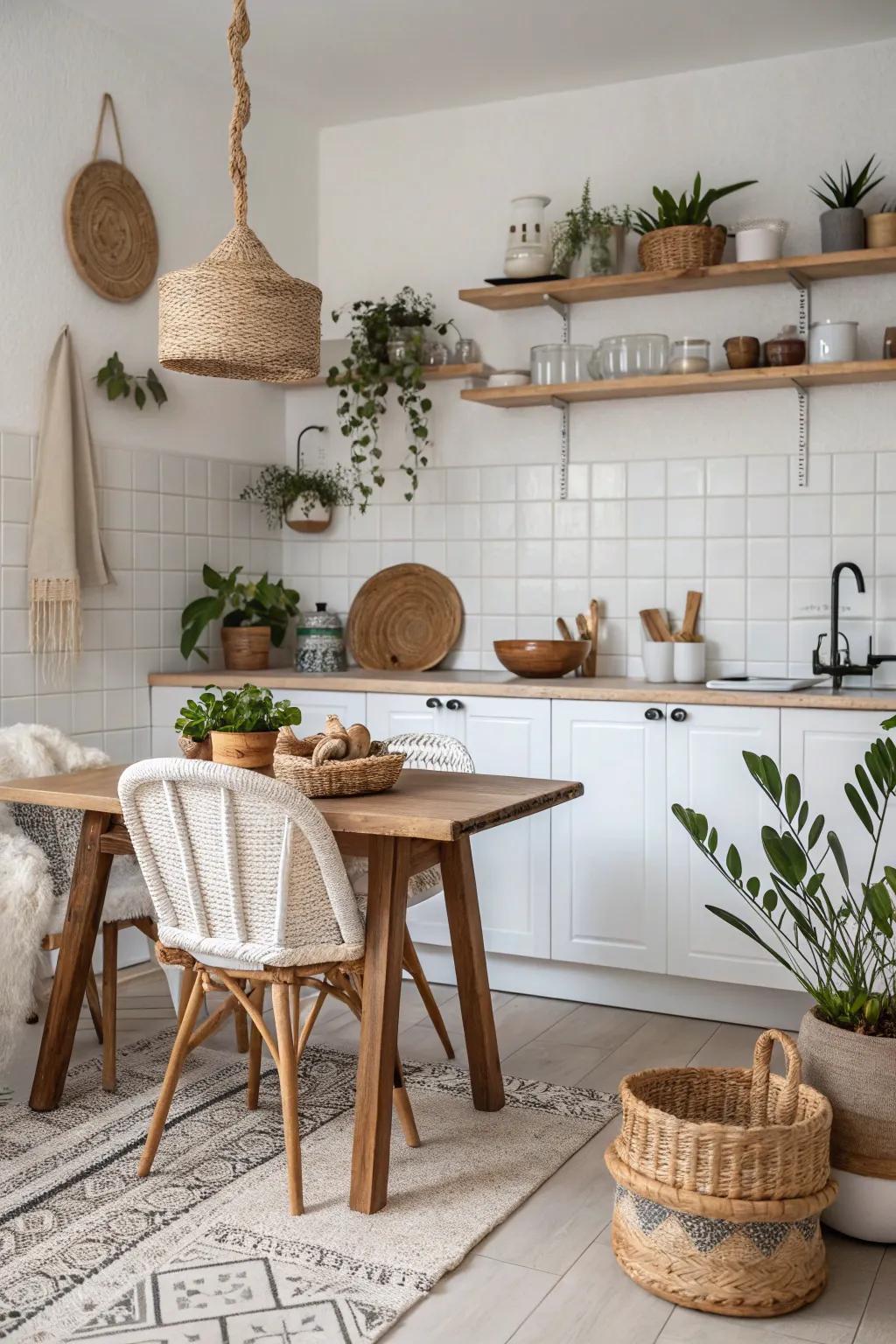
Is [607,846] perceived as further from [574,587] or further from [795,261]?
[795,261]

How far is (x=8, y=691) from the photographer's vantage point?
145 inches

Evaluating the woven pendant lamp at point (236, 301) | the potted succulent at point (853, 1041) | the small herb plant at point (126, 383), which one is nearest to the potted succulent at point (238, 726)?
the woven pendant lamp at point (236, 301)

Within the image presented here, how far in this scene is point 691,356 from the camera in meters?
3.86

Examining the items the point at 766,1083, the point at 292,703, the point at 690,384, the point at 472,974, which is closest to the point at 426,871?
the point at 472,974

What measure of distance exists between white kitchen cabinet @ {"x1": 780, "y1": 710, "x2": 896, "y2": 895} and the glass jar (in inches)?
45.2

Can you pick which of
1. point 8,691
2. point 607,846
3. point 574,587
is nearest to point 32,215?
point 8,691

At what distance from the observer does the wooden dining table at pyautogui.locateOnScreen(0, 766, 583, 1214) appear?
7.68 ft

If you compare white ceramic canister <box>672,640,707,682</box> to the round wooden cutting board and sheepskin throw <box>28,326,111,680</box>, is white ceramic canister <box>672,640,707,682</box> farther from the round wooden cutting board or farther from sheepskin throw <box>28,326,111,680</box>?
sheepskin throw <box>28,326,111,680</box>

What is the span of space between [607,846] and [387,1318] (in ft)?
5.72

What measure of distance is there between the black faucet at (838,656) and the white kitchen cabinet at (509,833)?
0.81m

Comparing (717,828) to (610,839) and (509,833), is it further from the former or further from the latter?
(509,833)

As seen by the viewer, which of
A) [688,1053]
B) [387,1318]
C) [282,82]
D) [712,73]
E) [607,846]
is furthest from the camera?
[282,82]

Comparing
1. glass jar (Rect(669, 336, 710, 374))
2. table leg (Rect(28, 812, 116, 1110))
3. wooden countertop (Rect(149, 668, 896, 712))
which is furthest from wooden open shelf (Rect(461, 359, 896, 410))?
table leg (Rect(28, 812, 116, 1110))

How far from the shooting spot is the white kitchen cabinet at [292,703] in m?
3.95
